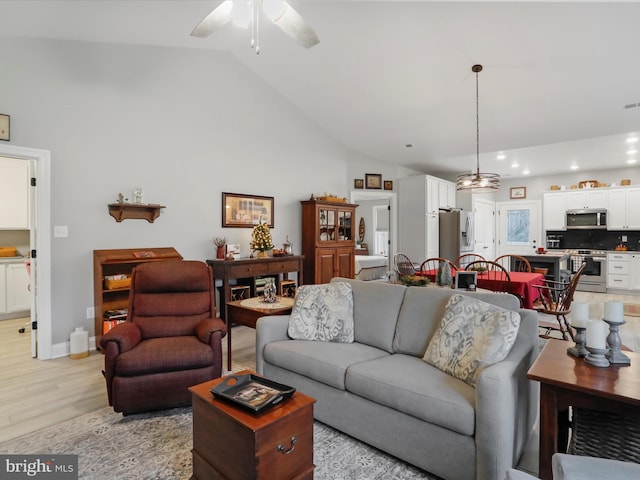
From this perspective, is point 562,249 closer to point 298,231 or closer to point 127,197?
point 298,231

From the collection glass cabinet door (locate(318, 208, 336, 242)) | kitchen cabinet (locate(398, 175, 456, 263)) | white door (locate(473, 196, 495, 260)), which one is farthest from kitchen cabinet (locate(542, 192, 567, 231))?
glass cabinet door (locate(318, 208, 336, 242))

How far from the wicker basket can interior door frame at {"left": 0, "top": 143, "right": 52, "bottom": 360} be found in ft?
13.9

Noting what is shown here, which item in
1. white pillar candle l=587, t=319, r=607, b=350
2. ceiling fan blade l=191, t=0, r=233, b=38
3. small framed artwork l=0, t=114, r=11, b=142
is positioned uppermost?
ceiling fan blade l=191, t=0, r=233, b=38

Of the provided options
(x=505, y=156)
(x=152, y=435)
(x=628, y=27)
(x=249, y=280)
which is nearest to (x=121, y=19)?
(x=249, y=280)

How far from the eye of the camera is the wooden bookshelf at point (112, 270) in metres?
3.58

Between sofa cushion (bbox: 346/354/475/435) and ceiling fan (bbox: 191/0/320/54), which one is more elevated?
ceiling fan (bbox: 191/0/320/54)

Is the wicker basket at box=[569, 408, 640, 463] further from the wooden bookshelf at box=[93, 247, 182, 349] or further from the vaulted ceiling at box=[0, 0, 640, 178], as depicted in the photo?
the wooden bookshelf at box=[93, 247, 182, 349]

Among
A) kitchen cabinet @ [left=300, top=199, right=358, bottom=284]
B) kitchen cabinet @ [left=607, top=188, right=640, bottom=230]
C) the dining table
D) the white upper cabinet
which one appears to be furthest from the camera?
kitchen cabinet @ [left=607, top=188, right=640, bottom=230]

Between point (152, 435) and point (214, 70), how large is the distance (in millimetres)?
4221

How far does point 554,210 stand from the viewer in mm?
8203

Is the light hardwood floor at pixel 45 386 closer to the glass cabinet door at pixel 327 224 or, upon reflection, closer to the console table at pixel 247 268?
the console table at pixel 247 268

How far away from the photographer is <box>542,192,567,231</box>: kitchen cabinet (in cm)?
809

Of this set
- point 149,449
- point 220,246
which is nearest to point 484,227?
point 220,246

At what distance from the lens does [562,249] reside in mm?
8180
